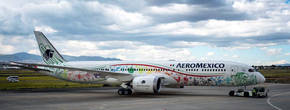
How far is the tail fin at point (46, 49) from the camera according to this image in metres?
32.1

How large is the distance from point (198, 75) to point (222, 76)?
2.33m

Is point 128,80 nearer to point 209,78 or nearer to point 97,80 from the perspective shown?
point 97,80

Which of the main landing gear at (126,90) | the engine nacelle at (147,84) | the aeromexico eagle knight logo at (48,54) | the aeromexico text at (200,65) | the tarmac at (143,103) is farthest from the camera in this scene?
the aeromexico eagle knight logo at (48,54)

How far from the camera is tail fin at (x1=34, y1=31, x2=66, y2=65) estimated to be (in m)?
32.1

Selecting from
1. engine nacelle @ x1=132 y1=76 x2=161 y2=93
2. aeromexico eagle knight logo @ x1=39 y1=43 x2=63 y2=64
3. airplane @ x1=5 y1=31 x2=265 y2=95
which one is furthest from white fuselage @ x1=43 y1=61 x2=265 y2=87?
aeromexico eagle knight logo @ x1=39 y1=43 x2=63 y2=64

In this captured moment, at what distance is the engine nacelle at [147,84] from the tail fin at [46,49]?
537 inches

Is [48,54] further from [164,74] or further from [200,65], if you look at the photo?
[200,65]

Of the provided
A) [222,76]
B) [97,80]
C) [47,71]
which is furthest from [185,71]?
[47,71]

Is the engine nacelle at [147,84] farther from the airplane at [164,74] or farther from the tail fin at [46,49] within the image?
the tail fin at [46,49]

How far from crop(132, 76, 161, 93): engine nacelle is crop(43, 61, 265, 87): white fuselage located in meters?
2.56

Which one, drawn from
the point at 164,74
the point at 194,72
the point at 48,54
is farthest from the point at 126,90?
the point at 48,54

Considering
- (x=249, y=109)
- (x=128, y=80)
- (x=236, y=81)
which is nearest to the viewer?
(x=249, y=109)

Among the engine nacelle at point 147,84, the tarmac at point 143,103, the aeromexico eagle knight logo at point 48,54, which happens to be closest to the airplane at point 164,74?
the engine nacelle at point 147,84

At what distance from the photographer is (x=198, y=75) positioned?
25453 mm
